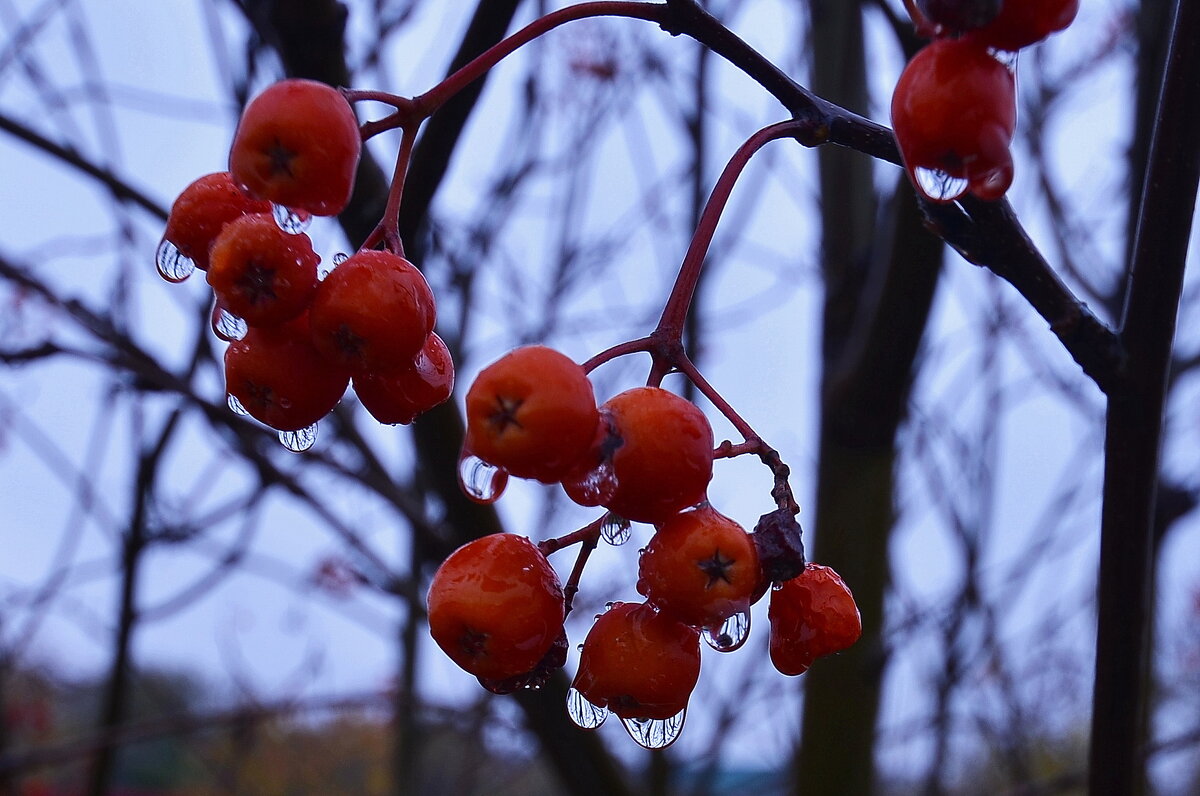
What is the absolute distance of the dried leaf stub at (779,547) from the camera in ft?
2.81

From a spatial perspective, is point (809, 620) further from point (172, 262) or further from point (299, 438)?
point (172, 262)

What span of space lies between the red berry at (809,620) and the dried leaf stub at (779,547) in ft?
0.12

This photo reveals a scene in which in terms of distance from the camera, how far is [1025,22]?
2.39 ft

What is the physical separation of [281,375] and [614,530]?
33 cm

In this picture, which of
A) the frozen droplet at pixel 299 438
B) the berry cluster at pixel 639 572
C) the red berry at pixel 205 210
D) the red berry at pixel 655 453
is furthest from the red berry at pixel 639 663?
the red berry at pixel 205 210

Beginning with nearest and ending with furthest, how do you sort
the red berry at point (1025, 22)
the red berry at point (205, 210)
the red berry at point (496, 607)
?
1. the red berry at point (1025, 22)
2. the red berry at point (496, 607)
3. the red berry at point (205, 210)

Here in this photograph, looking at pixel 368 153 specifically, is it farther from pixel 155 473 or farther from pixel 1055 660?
pixel 1055 660

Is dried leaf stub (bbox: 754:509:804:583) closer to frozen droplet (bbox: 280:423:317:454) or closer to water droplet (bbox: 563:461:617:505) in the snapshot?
water droplet (bbox: 563:461:617:505)

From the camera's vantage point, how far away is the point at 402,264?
0.89 meters

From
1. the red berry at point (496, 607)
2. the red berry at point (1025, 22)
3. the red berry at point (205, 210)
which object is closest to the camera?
the red berry at point (1025, 22)

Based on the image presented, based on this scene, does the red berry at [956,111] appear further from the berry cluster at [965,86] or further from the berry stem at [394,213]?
the berry stem at [394,213]

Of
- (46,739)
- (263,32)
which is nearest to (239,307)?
(263,32)

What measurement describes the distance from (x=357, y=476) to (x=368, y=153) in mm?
841

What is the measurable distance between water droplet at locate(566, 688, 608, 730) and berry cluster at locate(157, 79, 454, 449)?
0.31m
